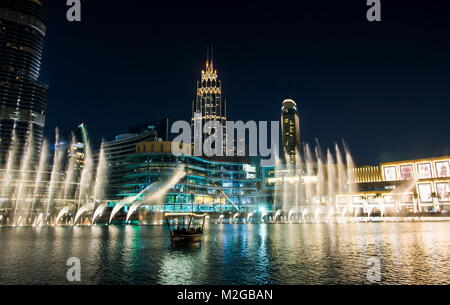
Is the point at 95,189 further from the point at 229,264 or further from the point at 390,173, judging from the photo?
the point at 390,173

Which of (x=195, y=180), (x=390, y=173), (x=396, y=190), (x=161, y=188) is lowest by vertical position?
(x=396, y=190)

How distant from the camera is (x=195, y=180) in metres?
142

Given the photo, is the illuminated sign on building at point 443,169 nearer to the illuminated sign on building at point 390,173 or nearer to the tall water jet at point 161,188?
the illuminated sign on building at point 390,173

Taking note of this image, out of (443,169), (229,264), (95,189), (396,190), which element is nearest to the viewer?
(229,264)

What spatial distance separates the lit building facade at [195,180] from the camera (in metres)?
129

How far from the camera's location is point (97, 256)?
1113 inches

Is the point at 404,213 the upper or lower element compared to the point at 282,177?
lower

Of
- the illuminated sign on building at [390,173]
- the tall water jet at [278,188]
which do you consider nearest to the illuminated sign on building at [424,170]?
the illuminated sign on building at [390,173]

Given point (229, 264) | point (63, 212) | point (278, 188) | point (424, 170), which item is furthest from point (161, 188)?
point (229, 264)

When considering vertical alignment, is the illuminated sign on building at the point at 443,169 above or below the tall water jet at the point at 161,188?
above

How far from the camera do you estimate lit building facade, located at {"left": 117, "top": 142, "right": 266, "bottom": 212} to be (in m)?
129
